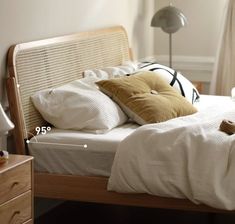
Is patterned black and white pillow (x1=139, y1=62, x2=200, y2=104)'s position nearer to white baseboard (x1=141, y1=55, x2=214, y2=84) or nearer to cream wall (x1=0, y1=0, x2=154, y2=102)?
cream wall (x1=0, y1=0, x2=154, y2=102)

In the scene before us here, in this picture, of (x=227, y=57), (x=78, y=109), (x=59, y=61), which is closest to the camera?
(x=78, y=109)

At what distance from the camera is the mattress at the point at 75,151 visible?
→ 9.89 ft

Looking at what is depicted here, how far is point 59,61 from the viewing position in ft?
11.5

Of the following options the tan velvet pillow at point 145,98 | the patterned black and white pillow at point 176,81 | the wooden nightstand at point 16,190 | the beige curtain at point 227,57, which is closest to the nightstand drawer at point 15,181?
the wooden nightstand at point 16,190

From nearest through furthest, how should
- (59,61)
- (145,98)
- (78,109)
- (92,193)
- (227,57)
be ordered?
(92,193) → (78,109) → (145,98) → (59,61) → (227,57)

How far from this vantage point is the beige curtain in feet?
15.8

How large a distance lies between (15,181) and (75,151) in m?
0.58

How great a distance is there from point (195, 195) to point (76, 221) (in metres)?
1.06

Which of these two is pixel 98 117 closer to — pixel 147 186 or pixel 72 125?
pixel 72 125

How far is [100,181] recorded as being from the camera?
9.78 ft

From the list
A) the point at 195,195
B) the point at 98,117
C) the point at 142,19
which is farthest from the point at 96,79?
the point at 142,19

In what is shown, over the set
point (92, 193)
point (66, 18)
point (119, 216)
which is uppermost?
point (66, 18)

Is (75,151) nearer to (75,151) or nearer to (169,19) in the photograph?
(75,151)

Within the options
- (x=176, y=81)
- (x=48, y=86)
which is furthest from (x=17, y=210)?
(x=176, y=81)
